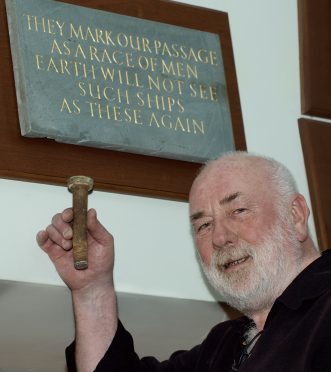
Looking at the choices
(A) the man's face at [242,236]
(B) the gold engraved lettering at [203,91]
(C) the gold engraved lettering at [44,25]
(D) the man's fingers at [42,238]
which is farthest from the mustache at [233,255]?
(C) the gold engraved lettering at [44,25]

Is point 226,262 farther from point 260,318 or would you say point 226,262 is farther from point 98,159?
point 98,159

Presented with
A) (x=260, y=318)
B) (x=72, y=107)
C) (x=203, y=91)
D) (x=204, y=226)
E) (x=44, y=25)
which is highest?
(x=44, y=25)

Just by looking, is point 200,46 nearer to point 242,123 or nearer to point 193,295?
point 242,123

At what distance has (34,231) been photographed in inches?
124

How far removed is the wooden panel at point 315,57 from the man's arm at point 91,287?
1.01m

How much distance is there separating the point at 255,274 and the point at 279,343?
0.31 metres

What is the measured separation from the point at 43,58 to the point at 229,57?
0.65 metres

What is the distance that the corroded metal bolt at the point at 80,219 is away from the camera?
291 cm

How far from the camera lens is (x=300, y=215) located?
3102 millimetres

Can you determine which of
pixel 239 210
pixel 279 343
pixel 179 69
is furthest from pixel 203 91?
pixel 279 343

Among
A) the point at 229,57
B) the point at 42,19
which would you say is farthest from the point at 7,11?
the point at 229,57

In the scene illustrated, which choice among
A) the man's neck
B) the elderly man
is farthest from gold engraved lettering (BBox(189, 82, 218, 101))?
the man's neck

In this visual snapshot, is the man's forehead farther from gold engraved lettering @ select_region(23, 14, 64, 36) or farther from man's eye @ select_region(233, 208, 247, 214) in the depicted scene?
gold engraved lettering @ select_region(23, 14, 64, 36)

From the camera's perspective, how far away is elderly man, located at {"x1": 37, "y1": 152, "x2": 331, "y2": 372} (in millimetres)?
2963
